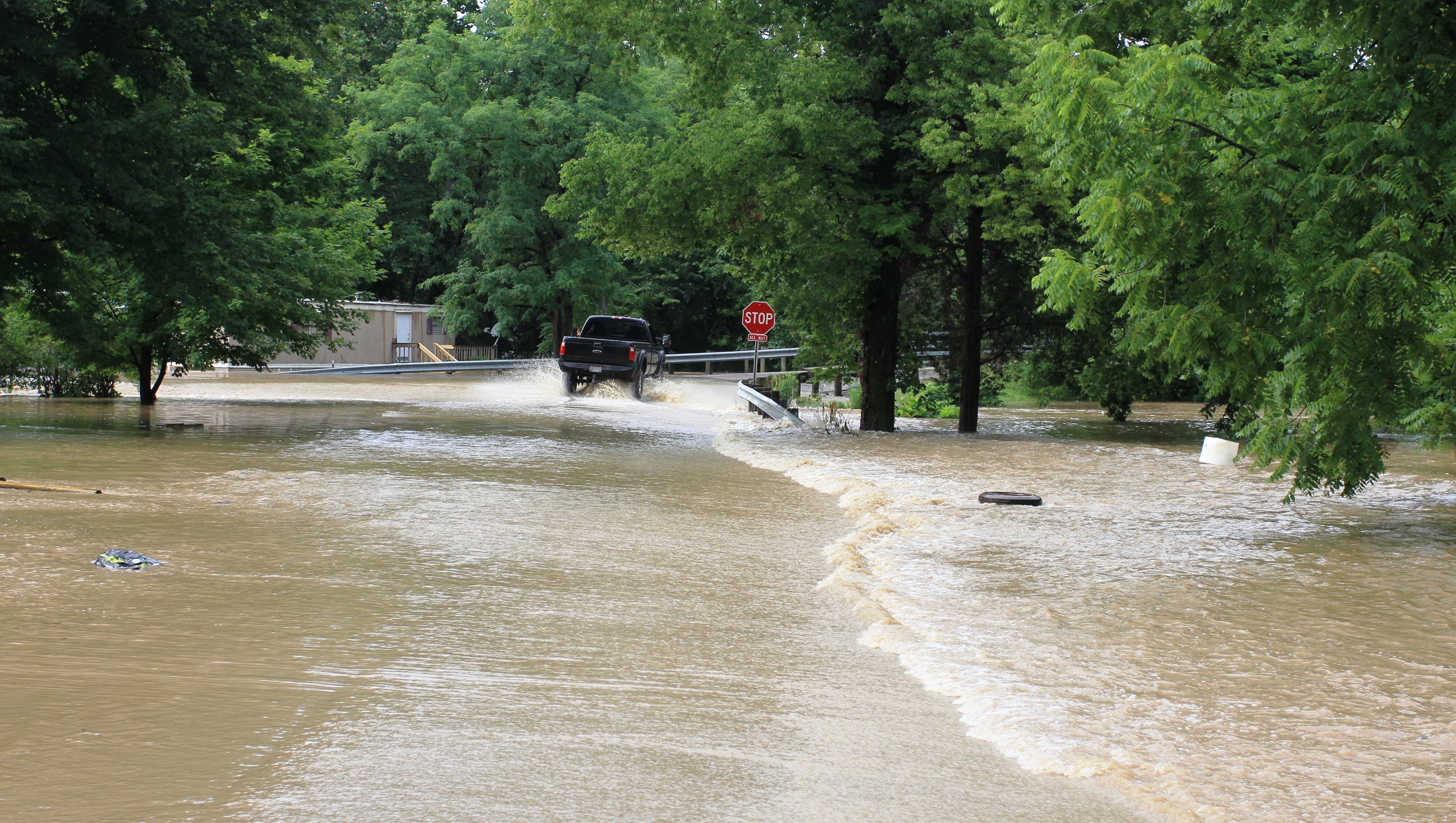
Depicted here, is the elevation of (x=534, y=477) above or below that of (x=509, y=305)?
below

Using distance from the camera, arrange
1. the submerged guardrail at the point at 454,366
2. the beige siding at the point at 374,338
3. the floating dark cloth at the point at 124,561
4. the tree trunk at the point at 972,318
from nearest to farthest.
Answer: the floating dark cloth at the point at 124,561, the tree trunk at the point at 972,318, the submerged guardrail at the point at 454,366, the beige siding at the point at 374,338

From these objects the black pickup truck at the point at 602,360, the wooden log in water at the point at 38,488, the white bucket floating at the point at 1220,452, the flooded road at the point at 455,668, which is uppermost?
the black pickup truck at the point at 602,360

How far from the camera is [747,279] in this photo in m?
24.9

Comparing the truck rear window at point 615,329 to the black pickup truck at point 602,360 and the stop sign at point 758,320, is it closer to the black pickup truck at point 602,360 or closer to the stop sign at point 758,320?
the black pickup truck at point 602,360

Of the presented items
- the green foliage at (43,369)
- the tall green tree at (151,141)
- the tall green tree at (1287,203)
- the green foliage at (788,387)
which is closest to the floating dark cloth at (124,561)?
the tall green tree at (1287,203)

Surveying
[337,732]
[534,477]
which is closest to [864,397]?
[534,477]

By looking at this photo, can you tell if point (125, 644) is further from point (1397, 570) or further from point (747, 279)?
point (747, 279)

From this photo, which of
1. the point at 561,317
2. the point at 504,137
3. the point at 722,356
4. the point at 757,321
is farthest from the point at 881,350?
the point at 561,317

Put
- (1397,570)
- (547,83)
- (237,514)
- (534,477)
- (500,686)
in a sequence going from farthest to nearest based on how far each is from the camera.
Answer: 1. (547,83)
2. (534,477)
3. (237,514)
4. (1397,570)
5. (500,686)

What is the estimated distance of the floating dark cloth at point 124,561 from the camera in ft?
27.9

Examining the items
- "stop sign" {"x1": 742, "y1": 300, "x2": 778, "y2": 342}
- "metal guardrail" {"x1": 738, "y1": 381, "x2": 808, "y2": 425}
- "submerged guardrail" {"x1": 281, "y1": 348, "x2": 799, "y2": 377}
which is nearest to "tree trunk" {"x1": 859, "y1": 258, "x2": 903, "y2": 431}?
"metal guardrail" {"x1": 738, "y1": 381, "x2": 808, "y2": 425}

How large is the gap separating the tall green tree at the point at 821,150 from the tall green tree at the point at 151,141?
4.99 m

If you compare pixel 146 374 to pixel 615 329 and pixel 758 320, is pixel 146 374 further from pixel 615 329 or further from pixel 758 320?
pixel 758 320

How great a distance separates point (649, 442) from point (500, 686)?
45.4 feet
